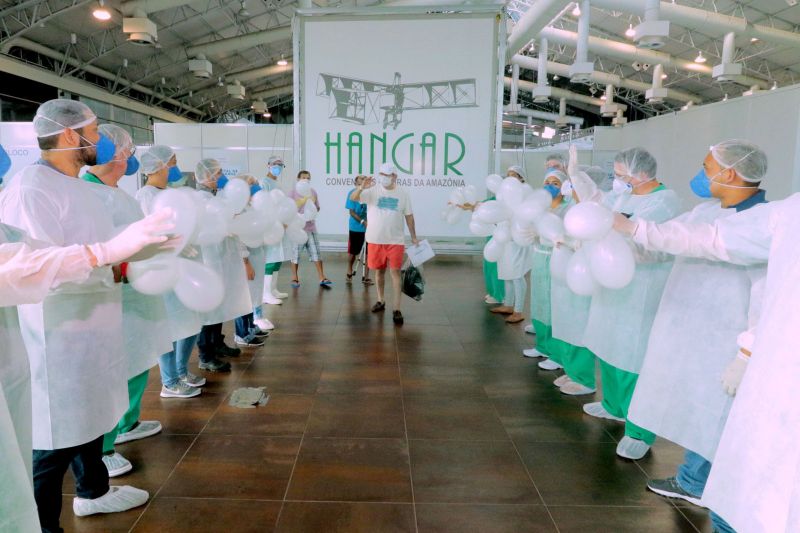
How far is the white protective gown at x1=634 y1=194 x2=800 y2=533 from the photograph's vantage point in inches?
47.8

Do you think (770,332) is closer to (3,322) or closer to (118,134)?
(3,322)

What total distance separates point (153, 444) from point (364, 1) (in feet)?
36.1

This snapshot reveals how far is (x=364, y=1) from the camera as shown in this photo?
37.0 ft

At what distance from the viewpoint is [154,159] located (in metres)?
2.74

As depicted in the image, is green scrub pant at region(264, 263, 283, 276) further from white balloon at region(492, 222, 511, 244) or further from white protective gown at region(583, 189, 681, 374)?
white protective gown at region(583, 189, 681, 374)

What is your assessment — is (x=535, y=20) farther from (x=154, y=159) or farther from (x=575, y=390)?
(x=154, y=159)

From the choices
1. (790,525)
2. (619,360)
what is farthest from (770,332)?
(619,360)

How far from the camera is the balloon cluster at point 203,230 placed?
181cm

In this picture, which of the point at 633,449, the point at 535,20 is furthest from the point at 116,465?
the point at 535,20

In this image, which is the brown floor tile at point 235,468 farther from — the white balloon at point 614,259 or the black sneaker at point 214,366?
the white balloon at point 614,259

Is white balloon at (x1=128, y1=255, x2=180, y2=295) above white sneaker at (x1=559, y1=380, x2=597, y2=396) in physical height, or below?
above

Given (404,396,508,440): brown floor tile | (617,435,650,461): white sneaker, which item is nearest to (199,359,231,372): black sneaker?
(404,396,508,440): brown floor tile

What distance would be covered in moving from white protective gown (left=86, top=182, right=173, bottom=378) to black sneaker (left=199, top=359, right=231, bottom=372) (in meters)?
1.03

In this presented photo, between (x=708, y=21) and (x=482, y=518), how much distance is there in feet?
36.5
